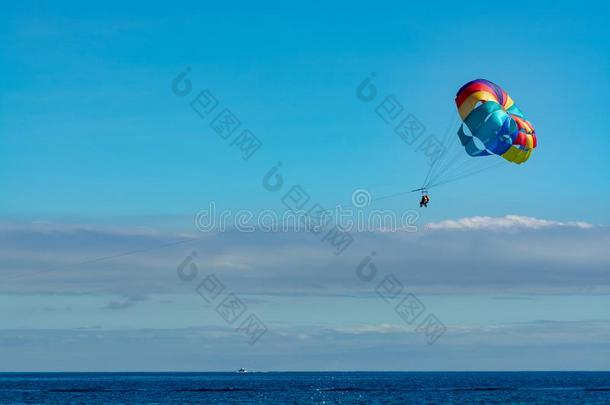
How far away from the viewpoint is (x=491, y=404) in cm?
10538

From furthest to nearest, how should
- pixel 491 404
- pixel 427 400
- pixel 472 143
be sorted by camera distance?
pixel 427 400 → pixel 491 404 → pixel 472 143

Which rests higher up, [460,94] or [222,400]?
[460,94]

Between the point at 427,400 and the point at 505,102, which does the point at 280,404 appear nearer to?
the point at 427,400

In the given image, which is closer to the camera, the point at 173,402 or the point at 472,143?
the point at 472,143

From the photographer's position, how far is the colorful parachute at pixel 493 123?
6241 cm

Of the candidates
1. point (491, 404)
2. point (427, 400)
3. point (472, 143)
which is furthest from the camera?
point (427, 400)

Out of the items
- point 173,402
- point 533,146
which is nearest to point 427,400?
point 173,402

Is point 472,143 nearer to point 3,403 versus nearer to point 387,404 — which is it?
point 387,404

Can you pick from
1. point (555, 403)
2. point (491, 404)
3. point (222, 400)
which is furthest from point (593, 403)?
point (222, 400)

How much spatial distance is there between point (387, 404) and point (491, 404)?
474 inches

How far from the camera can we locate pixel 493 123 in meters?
62.0

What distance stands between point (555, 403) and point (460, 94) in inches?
2293

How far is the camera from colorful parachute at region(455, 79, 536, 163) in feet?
205

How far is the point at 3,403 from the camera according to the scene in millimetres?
108125
